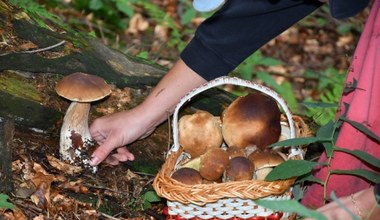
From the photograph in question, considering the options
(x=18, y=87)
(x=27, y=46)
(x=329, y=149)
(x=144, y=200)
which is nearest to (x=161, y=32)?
(x=27, y=46)

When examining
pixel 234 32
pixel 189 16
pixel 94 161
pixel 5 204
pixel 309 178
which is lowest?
pixel 189 16

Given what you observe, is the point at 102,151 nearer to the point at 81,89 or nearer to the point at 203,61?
the point at 81,89

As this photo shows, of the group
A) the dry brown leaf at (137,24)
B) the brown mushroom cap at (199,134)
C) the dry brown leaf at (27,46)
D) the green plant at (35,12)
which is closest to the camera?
the brown mushroom cap at (199,134)

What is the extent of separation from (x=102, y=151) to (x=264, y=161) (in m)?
0.77

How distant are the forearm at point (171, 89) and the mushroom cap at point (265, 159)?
53cm

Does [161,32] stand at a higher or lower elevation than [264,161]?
lower

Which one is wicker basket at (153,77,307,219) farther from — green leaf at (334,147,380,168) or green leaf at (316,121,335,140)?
green leaf at (334,147,380,168)

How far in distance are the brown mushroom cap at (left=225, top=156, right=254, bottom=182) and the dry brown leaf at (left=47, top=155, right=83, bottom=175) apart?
0.77 m

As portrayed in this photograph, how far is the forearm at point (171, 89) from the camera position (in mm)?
3141

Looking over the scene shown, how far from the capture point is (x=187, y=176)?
2.68 meters

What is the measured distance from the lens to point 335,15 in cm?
254

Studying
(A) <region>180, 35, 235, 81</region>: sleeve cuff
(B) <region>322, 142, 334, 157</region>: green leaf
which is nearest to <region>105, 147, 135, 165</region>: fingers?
(A) <region>180, 35, 235, 81</region>: sleeve cuff

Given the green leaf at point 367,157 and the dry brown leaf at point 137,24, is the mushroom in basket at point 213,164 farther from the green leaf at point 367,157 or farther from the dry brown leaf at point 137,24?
the dry brown leaf at point 137,24

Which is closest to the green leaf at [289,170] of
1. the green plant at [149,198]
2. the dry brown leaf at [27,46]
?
the green plant at [149,198]
